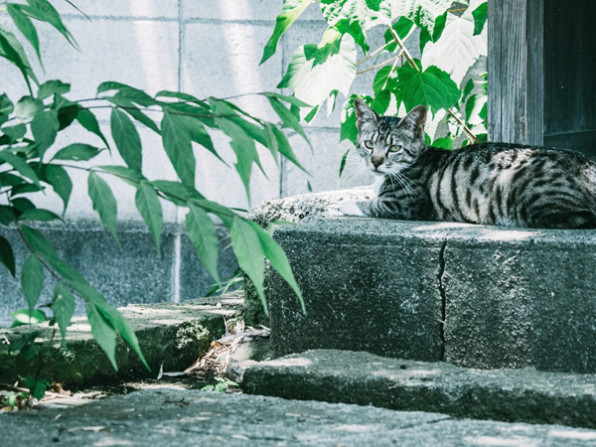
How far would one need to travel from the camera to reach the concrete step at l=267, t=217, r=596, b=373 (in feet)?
10.1

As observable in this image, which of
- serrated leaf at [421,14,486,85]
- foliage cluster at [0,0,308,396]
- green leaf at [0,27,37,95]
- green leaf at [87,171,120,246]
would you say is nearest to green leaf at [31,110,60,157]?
foliage cluster at [0,0,308,396]

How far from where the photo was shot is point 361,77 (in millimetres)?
5812

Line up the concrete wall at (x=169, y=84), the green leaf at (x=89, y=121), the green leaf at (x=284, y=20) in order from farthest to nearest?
the concrete wall at (x=169, y=84) → the green leaf at (x=284, y=20) → the green leaf at (x=89, y=121)

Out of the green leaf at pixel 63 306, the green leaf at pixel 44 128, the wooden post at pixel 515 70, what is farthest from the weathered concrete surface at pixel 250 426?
the wooden post at pixel 515 70

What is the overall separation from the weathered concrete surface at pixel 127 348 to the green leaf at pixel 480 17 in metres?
1.86

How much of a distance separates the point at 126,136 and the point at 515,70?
8.69 feet

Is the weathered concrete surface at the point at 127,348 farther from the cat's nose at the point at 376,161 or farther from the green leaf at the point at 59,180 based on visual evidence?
the cat's nose at the point at 376,161

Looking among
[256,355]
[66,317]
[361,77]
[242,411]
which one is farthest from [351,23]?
[66,317]

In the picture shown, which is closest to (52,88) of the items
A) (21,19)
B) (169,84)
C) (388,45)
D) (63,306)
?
(21,19)

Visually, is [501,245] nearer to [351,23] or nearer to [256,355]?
[256,355]

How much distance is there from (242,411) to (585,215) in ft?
5.34

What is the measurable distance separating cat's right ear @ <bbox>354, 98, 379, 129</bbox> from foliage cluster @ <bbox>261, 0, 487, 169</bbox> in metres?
0.18

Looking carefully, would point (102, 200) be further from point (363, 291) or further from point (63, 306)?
point (363, 291)

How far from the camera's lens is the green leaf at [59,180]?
2098 mm
